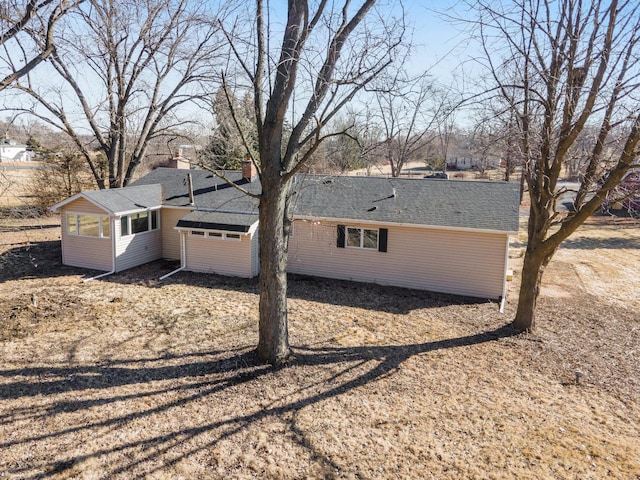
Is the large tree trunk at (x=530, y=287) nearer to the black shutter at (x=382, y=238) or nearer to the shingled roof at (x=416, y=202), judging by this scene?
the shingled roof at (x=416, y=202)

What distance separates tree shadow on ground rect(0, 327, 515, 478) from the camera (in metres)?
5.73

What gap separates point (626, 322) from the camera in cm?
1116

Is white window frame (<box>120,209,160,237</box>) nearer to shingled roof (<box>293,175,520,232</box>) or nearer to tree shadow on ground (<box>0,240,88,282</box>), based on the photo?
tree shadow on ground (<box>0,240,88,282</box>)

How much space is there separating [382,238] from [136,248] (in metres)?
9.06

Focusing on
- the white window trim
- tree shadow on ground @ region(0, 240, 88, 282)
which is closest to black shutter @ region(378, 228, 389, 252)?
the white window trim

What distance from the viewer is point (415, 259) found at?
13844 mm

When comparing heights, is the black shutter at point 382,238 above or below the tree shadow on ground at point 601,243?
above

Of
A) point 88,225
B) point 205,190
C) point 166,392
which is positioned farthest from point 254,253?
point 166,392

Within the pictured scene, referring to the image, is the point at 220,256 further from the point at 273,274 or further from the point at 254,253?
the point at 273,274

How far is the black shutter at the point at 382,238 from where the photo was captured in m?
14.0

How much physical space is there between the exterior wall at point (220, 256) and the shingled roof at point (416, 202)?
89.4 inches

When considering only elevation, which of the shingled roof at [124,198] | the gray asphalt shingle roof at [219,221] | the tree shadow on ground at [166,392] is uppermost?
the shingled roof at [124,198]

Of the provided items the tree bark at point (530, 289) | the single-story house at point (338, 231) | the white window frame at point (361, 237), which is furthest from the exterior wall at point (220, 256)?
the tree bark at point (530, 289)

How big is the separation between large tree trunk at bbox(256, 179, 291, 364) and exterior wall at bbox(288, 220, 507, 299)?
21.4 feet
